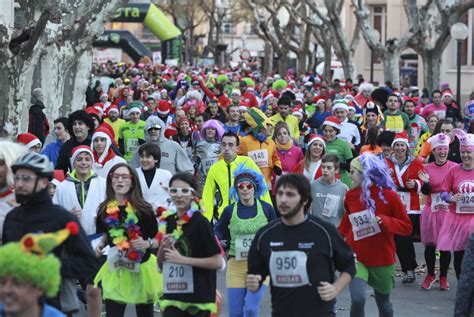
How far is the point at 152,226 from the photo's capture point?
9.27 metres

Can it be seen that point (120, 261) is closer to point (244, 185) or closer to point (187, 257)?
point (187, 257)

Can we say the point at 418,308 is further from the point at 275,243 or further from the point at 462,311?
the point at 275,243

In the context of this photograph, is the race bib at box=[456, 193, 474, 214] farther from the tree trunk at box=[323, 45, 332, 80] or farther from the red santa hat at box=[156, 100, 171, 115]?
the tree trunk at box=[323, 45, 332, 80]

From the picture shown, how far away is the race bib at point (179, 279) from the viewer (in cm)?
844

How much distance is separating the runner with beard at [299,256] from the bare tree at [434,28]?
28.0 metres

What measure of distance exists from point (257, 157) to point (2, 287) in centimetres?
934

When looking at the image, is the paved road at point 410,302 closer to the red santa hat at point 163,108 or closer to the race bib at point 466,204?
the race bib at point 466,204

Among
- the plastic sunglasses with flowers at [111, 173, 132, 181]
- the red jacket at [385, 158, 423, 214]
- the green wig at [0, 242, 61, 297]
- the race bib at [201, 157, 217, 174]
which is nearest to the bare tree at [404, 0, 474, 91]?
the race bib at [201, 157, 217, 174]

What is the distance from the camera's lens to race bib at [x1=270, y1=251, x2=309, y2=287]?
7465 mm

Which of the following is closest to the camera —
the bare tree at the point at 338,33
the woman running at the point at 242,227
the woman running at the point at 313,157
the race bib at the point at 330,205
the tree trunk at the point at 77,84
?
the woman running at the point at 242,227

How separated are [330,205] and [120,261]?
2880mm

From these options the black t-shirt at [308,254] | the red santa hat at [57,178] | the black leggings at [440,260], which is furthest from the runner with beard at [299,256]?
the black leggings at [440,260]

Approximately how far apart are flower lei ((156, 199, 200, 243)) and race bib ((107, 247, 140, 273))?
699 mm

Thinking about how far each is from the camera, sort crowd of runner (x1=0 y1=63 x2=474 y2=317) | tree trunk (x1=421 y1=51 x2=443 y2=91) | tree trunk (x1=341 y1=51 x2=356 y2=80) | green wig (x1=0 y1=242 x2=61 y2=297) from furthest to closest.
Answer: tree trunk (x1=341 y1=51 x2=356 y2=80), tree trunk (x1=421 y1=51 x2=443 y2=91), crowd of runner (x1=0 y1=63 x2=474 y2=317), green wig (x1=0 y1=242 x2=61 y2=297)
